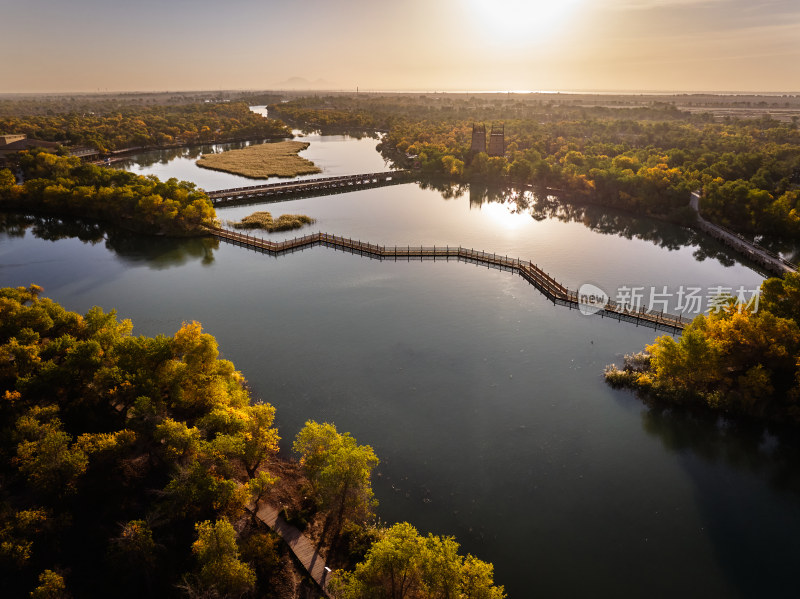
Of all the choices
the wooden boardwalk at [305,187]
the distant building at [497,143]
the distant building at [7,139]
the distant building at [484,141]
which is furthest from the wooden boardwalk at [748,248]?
the distant building at [7,139]

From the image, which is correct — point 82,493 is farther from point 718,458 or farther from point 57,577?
point 718,458

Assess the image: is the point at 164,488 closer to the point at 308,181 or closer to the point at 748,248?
the point at 748,248

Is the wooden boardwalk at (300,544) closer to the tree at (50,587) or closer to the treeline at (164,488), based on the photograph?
the treeline at (164,488)

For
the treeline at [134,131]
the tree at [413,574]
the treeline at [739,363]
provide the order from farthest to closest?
the treeline at [134,131]
the treeline at [739,363]
the tree at [413,574]

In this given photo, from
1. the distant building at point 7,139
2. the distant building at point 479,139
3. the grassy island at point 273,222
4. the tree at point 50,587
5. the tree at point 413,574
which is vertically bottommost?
the tree at point 50,587

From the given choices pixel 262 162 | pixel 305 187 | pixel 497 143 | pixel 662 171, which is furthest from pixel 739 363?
pixel 262 162

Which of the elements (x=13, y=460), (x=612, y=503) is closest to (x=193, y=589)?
(x=13, y=460)

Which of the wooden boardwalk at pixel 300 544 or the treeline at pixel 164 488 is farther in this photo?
the wooden boardwalk at pixel 300 544

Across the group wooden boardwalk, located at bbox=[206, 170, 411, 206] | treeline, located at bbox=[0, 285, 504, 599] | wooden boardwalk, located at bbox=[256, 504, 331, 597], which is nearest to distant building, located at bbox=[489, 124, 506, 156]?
wooden boardwalk, located at bbox=[206, 170, 411, 206]
